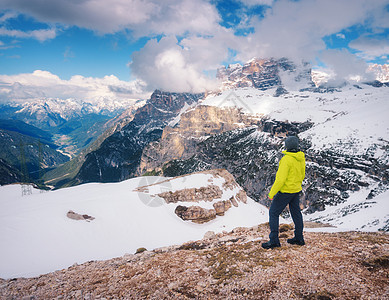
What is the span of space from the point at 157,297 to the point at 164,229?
16.2 m

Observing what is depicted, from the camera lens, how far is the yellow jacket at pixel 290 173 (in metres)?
6.09

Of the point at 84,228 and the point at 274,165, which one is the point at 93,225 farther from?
the point at 274,165

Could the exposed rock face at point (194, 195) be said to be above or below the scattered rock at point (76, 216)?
below

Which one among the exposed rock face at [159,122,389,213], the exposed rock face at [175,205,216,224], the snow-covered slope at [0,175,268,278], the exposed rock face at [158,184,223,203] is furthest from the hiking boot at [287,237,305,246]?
the exposed rock face at [159,122,389,213]

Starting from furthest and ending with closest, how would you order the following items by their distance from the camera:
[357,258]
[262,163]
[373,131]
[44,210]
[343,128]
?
1. [262,163]
2. [343,128]
3. [373,131]
4. [44,210]
5. [357,258]

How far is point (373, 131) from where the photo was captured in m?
82.5

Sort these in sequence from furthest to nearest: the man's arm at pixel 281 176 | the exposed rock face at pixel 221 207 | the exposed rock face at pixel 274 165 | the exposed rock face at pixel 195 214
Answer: the exposed rock face at pixel 274 165, the exposed rock face at pixel 221 207, the exposed rock face at pixel 195 214, the man's arm at pixel 281 176

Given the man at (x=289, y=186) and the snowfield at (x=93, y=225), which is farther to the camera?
the snowfield at (x=93, y=225)

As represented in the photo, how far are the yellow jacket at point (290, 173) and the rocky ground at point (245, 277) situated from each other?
1939 millimetres

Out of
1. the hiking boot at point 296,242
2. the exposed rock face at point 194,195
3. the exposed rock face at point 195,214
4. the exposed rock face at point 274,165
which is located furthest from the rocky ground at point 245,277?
the exposed rock face at point 274,165

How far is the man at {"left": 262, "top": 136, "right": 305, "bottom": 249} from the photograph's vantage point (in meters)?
6.11

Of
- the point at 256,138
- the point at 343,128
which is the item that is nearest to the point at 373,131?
the point at 343,128

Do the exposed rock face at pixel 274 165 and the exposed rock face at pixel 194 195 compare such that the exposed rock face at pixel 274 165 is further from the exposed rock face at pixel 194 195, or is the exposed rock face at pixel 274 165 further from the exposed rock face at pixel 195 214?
the exposed rock face at pixel 195 214

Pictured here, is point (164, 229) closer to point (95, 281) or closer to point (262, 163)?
point (95, 281)
